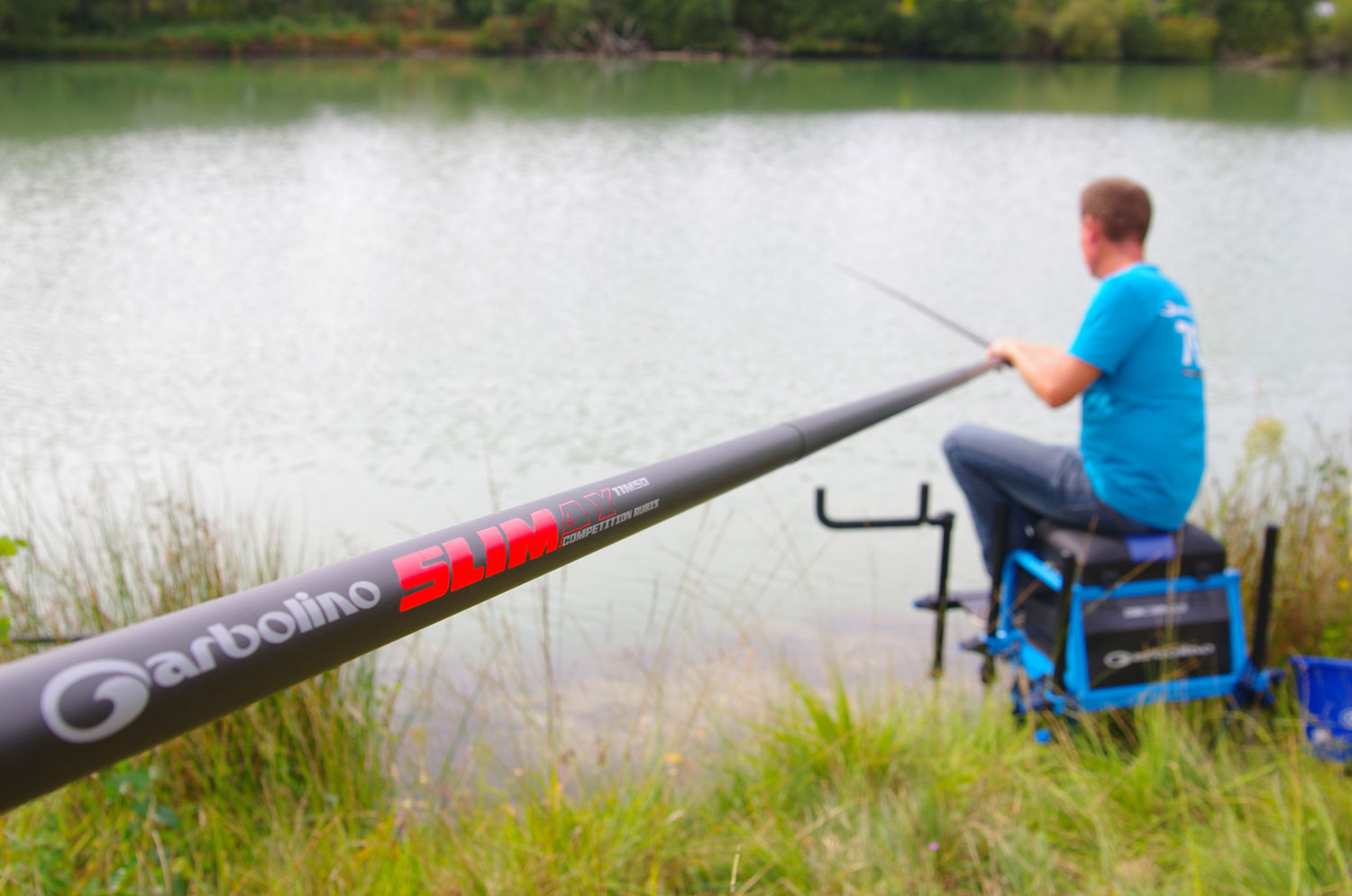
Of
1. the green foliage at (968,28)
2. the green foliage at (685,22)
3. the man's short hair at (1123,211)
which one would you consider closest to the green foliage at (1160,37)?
the green foliage at (968,28)

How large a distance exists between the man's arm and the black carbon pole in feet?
6.20

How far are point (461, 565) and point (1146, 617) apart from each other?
2142 millimetres

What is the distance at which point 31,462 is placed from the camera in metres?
4.57

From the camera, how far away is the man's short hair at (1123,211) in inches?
99.1

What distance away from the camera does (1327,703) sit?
7.55 ft

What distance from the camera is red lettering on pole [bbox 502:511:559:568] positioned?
0.68 m

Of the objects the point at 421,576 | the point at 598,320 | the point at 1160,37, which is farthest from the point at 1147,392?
the point at 1160,37

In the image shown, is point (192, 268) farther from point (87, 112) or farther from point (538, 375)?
point (87, 112)

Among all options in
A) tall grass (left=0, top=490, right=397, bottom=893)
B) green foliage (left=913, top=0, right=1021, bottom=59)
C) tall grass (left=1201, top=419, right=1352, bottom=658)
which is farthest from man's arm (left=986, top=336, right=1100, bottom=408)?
green foliage (left=913, top=0, right=1021, bottom=59)

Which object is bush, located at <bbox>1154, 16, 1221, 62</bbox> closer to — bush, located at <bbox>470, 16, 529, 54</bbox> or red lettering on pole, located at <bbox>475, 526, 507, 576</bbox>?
bush, located at <bbox>470, 16, 529, 54</bbox>

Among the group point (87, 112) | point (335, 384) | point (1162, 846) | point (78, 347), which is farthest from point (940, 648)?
point (87, 112)

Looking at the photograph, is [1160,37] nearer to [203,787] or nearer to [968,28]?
[968,28]

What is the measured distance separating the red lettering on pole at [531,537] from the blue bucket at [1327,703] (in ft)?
6.95

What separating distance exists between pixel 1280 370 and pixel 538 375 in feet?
13.6
